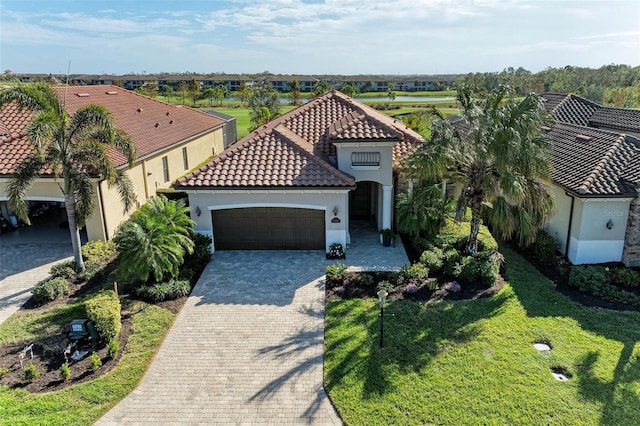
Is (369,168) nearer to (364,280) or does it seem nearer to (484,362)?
(364,280)

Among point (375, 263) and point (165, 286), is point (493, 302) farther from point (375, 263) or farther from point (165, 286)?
point (165, 286)

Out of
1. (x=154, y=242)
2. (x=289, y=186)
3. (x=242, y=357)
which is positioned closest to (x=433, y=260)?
(x=289, y=186)

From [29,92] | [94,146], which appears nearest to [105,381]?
[94,146]

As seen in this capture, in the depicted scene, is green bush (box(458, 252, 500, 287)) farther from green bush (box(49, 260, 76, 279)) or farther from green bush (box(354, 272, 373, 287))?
green bush (box(49, 260, 76, 279))

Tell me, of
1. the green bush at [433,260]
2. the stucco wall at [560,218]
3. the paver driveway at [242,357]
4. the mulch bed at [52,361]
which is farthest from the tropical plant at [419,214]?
the mulch bed at [52,361]

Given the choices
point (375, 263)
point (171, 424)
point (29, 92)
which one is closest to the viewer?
point (171, 424)

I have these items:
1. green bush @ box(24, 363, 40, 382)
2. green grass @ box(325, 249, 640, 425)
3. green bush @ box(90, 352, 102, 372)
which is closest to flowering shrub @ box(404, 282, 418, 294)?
green grass @ box(325, 249, 640, 425)
